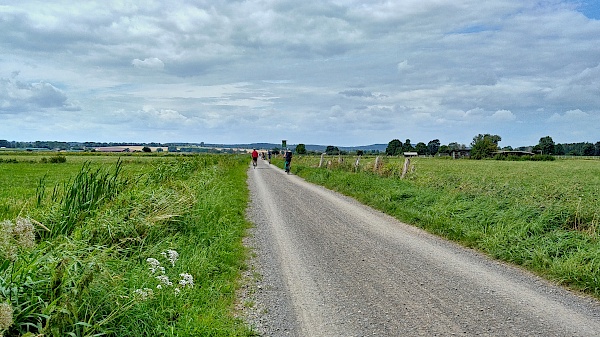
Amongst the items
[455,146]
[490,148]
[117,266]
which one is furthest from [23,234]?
[455,146]

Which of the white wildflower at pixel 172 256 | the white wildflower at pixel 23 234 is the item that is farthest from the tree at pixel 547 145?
the white wildflower at pixel 23 234

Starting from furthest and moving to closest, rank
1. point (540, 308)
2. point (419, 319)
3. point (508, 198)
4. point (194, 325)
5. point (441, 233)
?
point (508, 198) < point (441, 233) < point (540, 308) < point (419, 319) < point (194, 325)

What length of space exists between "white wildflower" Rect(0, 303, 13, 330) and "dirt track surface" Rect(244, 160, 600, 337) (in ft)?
7.68

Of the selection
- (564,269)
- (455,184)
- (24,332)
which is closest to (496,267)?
(564,269)

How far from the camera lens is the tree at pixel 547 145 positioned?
12622 centimetres

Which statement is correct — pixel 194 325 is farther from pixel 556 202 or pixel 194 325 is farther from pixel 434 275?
pixel 556 202

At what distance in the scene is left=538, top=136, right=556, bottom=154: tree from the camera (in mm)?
126225

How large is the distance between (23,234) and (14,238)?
5.0 inches

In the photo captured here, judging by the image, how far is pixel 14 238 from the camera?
4.84 meters

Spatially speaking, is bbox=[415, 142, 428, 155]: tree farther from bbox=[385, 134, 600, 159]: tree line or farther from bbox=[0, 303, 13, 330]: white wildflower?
bbox=[0, 303, 13, 330]: white wildflower

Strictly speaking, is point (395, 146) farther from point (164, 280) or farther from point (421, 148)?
point (164, 280)

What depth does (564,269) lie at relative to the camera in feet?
21.4

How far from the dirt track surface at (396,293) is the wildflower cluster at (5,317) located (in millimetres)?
2341

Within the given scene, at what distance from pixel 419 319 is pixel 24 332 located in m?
3.82
